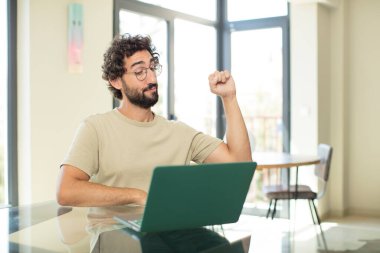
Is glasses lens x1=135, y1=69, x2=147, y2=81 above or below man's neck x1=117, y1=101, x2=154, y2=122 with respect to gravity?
above

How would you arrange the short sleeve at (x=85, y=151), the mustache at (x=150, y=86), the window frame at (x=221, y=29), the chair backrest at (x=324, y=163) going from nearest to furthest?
the short sleeve at (x=85, y=151) < the mustache at (x=150, y=86) < the chair backrest at (x=324, y=163) < the window frame at (x=221, y=29)

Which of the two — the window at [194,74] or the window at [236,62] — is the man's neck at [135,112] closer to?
the window at [236,62]

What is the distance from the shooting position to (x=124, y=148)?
197 cm

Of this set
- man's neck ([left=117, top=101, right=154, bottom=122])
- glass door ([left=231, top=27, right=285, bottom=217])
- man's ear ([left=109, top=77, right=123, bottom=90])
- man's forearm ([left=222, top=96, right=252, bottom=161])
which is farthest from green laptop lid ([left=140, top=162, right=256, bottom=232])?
glass door ([left=231, top=27, right=285, bottom=217])

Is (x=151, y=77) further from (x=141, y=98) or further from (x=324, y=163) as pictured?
(x=324, y=163)

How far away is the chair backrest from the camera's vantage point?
13.9 feet

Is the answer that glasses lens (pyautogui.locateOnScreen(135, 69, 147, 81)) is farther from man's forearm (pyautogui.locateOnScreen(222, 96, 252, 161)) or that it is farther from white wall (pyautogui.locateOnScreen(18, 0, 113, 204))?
white wall (pyautogui.locateOnScreen(18, 0, 113, 204))

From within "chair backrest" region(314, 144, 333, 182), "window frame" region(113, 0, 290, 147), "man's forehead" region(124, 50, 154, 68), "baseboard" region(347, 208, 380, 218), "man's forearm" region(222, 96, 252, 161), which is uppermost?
"window frame" region(113, 0, 290, 147)

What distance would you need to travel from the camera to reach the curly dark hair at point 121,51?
2.03 m

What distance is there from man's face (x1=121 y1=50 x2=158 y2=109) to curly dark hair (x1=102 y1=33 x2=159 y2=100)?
2 centimetres

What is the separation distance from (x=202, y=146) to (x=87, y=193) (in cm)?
58

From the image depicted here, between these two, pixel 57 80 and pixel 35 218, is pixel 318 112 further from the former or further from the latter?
pixel 35 218

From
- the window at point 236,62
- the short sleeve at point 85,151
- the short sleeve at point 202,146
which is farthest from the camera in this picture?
the window at point 236,62

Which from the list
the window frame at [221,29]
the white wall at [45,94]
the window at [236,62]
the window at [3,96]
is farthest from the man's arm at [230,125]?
the window at [236,62]
